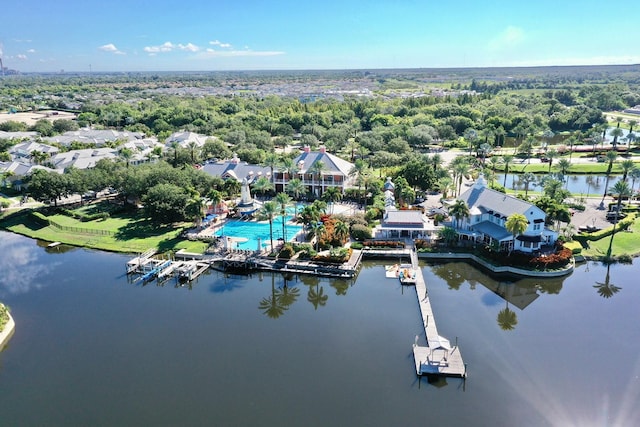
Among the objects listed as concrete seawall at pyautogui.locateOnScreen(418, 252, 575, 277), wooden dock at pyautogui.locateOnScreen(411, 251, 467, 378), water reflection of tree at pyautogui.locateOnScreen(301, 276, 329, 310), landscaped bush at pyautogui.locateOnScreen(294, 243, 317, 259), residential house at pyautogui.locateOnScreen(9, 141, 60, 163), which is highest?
residential house at pyautogui.locateOnScreen(9, 141, 60, 163)

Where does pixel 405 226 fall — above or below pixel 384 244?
above

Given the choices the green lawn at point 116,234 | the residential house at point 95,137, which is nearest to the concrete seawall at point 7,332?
the green lawn at point 116,234

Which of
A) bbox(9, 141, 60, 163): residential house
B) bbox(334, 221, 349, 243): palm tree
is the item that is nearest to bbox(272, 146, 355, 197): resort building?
bbox(334, 221, 349, 243): palm tree

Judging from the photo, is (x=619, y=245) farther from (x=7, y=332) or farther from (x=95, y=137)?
(x=95, y=137)

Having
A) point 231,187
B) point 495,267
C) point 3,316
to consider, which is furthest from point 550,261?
point 3,316

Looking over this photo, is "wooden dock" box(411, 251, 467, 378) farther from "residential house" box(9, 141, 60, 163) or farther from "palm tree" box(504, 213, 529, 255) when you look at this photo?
"residential house" box(9, 141, 60, 163)

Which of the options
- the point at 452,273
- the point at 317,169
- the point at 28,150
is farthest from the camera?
the point at 28,150
